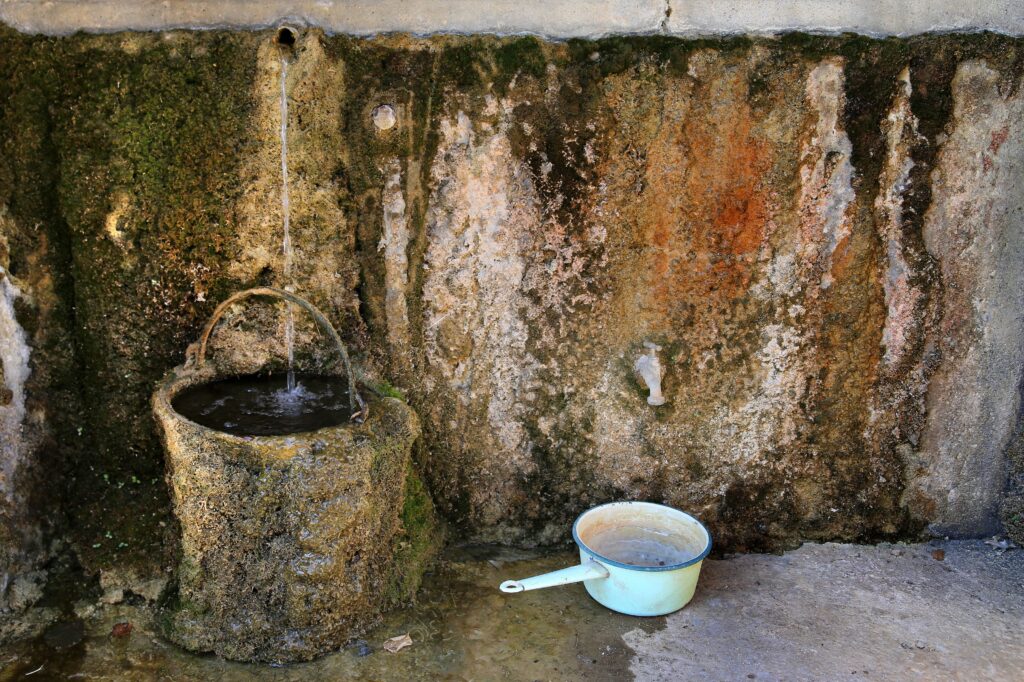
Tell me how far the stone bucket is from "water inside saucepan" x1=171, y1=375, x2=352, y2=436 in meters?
0.08

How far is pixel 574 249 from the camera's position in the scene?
2.88 metres

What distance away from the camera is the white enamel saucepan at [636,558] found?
2.68 metres

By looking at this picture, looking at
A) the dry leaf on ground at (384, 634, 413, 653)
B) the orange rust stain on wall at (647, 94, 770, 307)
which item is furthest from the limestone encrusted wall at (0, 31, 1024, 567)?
the dry leaf on ground at (384, 634, 413, 653)

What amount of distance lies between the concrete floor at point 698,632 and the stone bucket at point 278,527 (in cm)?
9

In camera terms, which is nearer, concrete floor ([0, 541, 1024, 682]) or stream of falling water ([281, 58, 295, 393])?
concrete floor ([0, 541, 1024, 682])

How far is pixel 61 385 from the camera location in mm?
2811

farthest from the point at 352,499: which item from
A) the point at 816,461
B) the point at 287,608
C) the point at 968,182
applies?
the point at 968,182

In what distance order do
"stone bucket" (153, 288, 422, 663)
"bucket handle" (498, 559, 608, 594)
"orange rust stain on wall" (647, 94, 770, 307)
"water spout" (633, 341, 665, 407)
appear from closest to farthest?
1. "stone bucket" (153, 288, 422, 663)
2. "bucket handle" (498, 559, 608, 594)
3. "orange rust stain on wall" (647, 94, 770, 307)
4. "water spout" (633, 341, 665, 407)

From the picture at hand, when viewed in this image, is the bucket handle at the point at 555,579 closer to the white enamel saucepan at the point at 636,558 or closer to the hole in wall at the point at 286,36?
the white enamel saucepan at the point at 636,558

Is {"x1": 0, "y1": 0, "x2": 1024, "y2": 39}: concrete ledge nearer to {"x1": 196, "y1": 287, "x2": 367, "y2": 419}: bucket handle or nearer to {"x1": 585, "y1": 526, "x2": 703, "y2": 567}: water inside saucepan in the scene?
{"x1": 196, "y1": 287, "x2": 367, "y2": 419}: bucket handle

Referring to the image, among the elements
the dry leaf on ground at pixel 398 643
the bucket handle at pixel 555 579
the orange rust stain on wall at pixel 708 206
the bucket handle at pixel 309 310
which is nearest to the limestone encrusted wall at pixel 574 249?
the orange rust stain on wall at pixel 708 206

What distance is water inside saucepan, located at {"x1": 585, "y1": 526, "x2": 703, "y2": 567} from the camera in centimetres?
300

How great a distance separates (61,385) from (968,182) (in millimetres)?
2971

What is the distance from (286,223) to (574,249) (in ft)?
3.03
